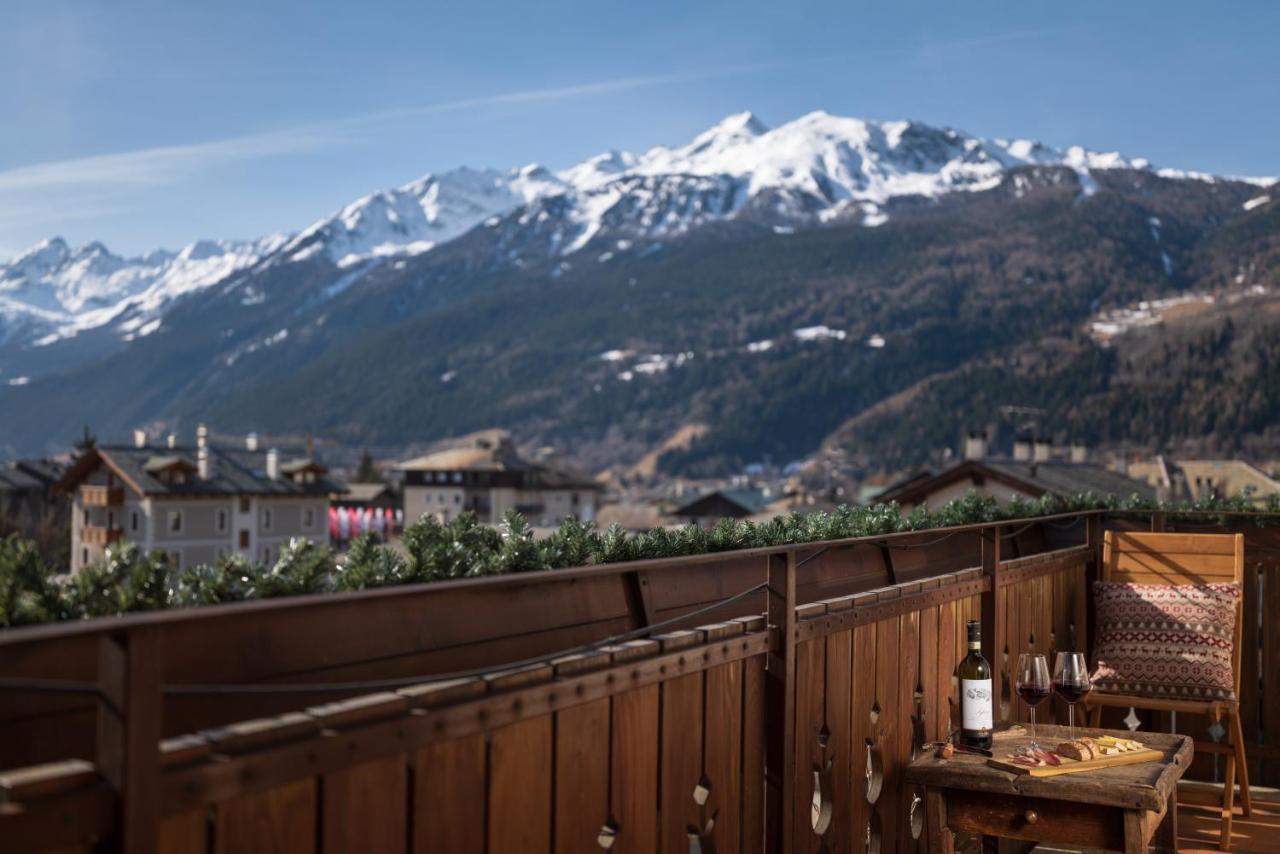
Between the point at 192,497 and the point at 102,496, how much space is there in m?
2.92

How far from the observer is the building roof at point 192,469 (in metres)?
45.7

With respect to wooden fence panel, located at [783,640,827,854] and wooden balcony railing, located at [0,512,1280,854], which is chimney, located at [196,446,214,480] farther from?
wooden fence panel, located at [783,640,827,854]

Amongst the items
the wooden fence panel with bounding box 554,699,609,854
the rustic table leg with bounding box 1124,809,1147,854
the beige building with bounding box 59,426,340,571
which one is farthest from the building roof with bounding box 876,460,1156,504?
the beige building with bounding box 59,426,340,571

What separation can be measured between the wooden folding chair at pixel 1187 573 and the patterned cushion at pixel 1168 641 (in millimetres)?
52

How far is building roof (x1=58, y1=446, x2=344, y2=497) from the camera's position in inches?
1800

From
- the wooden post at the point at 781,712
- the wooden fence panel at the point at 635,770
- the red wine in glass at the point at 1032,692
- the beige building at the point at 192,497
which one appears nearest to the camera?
the wooden fence panel at the point at 635,770

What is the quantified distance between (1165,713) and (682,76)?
7773 inches

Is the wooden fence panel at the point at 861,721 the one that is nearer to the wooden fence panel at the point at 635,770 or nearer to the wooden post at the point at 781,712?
the wooden post at the point at 781,712

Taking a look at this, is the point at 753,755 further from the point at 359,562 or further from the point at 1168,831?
the point at 1168,831

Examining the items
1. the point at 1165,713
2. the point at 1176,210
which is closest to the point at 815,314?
the point at 1176,210

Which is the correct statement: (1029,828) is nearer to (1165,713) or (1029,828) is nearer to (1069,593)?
(1069,593)

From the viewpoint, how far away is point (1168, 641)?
16.9 ft

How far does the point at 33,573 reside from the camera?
1.83 m

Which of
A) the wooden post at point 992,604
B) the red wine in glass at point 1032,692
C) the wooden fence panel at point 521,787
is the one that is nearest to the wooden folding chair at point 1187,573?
the wooden post at point 992,604
